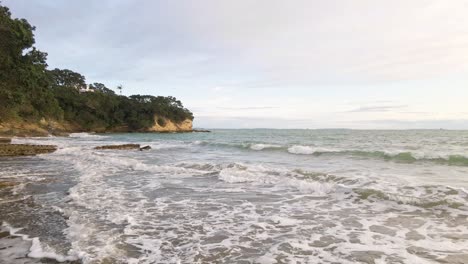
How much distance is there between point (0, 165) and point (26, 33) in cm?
1174

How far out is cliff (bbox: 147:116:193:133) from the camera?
8892 cm

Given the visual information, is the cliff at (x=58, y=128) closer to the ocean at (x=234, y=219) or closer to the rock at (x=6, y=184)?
the rock at (x=6, y=184)

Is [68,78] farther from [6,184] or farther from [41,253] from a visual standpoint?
[41,253]

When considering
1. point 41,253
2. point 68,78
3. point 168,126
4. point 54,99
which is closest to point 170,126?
point 168,126

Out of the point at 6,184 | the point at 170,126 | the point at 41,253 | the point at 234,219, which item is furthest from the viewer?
the point at 170,126

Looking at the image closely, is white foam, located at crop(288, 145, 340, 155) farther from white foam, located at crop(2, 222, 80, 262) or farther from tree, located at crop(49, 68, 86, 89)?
tree, located at crop(49, 68, 86, 89)

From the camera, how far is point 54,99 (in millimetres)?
36688

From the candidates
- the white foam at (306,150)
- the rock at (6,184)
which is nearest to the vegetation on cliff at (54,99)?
the rock at (6,184)

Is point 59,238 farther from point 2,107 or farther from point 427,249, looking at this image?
point 2,107

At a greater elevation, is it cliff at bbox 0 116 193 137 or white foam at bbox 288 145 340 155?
cliff at bbox 0 116 193 137

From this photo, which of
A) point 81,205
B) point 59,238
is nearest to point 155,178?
point 81,205

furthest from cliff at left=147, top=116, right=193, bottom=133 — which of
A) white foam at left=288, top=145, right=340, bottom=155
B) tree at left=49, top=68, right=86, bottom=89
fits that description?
white foam at left=288, top=145, right=340, bottom=155

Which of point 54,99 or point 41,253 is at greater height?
point 54,99

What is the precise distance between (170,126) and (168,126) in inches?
36.1
